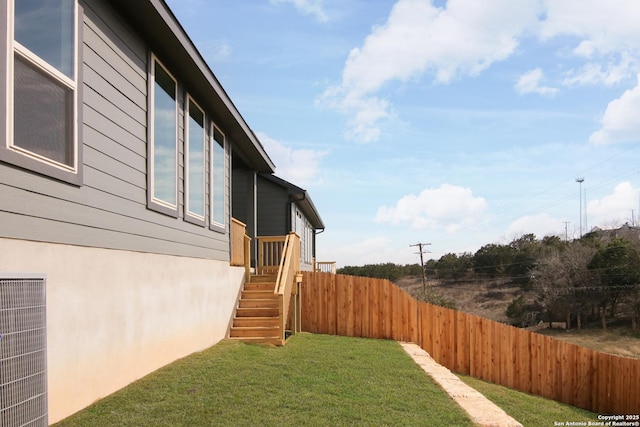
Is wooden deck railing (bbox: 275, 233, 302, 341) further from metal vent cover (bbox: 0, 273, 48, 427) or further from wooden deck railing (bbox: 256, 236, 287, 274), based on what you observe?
metal vent cover (bbox: 0, 273, 48, 427)

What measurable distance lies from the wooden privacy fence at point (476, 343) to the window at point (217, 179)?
412 centimetres

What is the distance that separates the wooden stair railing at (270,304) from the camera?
945 cm

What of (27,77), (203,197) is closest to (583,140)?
(203,197)

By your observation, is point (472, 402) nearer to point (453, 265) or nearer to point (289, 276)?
point (289, 276)

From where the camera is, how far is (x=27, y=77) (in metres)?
3.99

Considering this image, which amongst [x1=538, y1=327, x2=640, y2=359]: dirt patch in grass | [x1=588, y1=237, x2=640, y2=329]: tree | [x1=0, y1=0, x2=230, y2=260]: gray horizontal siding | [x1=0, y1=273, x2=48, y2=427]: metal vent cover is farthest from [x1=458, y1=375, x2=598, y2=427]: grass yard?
[x1=588, y1=237, x2=640, y2=329]: tree

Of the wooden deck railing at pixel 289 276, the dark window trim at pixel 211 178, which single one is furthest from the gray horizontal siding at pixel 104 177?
the wooden deck railing at pixel 289 276

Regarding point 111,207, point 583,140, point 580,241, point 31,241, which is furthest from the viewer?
point 580,241

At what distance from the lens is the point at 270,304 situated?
412 inches

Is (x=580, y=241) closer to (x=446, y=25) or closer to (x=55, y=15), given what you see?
(x=446, y=25)

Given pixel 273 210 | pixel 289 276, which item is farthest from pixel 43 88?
pixel 273 210

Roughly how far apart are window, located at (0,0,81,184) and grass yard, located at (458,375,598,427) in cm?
701

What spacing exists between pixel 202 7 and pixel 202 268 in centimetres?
415

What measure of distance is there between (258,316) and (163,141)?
453 centimetres
